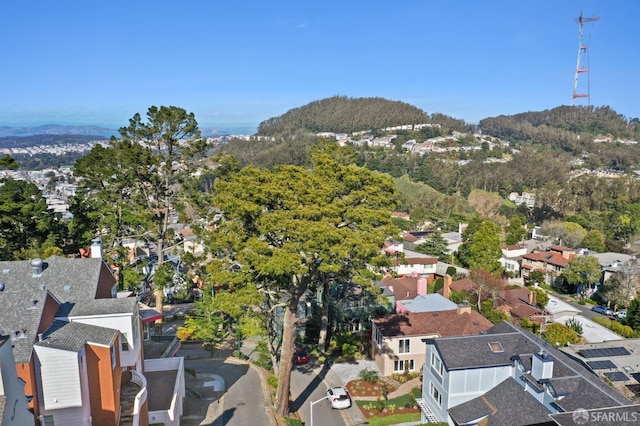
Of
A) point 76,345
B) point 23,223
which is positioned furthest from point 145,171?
point 76,345

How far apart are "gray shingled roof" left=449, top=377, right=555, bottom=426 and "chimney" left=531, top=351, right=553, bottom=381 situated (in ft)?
3.22

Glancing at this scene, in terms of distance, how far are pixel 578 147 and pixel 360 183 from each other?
159m

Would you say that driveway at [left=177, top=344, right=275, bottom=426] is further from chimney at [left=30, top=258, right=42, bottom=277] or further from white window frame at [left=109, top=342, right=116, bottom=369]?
chimney at [left=30, top=258, right=42, bottom=277]

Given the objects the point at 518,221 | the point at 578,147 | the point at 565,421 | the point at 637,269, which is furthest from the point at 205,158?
the point at 578,147

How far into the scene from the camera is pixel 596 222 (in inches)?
2763

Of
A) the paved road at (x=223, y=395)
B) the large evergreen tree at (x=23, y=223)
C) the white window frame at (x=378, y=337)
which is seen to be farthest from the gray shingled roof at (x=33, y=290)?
the white window frame at (x=378, y=337)

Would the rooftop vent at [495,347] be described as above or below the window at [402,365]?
above

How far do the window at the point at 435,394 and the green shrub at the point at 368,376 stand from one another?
4.15 metres

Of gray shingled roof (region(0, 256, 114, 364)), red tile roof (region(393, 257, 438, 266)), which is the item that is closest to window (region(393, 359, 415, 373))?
gray shingled roof (region(0, 256, 114, 364))

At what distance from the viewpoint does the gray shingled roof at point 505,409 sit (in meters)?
17.1

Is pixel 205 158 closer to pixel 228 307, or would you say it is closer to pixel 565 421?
pixel 228 307

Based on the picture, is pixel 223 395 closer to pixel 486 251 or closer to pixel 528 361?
pixel 528 361

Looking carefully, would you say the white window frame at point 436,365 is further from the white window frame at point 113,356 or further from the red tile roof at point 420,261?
the red tile roof at point 420,261

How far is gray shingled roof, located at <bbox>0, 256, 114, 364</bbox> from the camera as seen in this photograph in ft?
40.2
